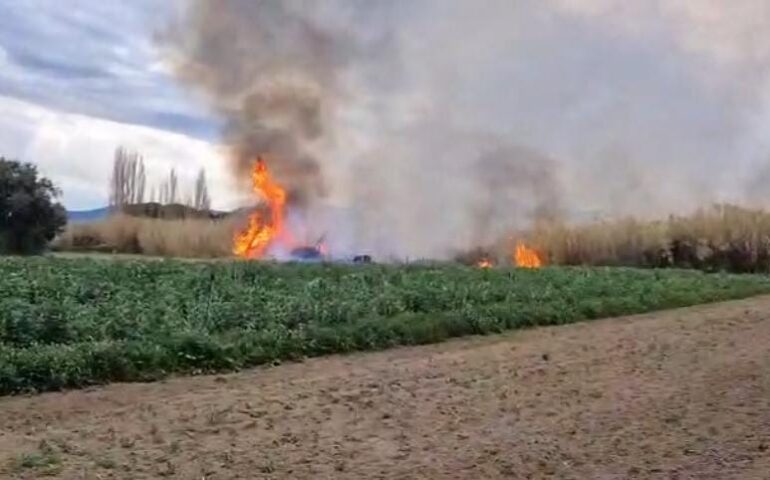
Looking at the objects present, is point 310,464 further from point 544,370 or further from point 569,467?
point 544,370

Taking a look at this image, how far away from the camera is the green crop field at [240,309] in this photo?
10047 millimetres

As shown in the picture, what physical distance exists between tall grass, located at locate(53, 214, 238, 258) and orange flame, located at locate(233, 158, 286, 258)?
24.0 inches

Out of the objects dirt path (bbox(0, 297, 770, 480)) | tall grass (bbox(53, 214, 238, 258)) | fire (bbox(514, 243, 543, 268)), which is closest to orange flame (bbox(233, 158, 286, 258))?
tall grass (bbox(53, 214, 238, 258))

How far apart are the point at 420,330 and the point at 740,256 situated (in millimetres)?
25657

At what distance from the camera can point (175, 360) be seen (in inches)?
406

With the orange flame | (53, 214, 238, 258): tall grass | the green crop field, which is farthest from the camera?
(53, 214, 238, 258): tall grass

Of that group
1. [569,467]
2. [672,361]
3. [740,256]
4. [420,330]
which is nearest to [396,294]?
[420,330]

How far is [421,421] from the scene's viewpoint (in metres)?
7.95

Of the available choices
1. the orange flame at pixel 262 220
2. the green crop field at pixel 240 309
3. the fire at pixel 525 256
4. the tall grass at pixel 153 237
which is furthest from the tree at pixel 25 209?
the fire at pixel 525 256

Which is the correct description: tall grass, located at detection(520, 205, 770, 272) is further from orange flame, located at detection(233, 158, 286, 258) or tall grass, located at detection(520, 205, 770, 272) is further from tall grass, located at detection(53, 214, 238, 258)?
A: tall grass, located at detection(53, 214, 238, 258)

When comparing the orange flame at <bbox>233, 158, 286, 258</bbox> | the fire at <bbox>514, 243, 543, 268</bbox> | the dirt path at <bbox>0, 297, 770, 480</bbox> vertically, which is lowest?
the dirt path at <bbox>0, 297, 770, 480</bbox>

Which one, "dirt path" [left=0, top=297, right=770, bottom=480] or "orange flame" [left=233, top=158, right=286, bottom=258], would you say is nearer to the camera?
"dirt path" [left=0, top=297, right=770, bottom=480]

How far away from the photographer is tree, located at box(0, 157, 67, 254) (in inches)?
1139

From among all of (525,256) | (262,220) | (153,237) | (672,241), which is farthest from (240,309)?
(672,241)
